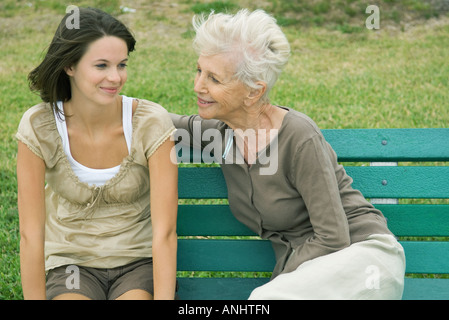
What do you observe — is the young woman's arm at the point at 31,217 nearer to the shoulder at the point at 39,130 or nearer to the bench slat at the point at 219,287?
the shoulder at the point at 39,130

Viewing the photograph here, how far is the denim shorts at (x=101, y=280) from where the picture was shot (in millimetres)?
2619

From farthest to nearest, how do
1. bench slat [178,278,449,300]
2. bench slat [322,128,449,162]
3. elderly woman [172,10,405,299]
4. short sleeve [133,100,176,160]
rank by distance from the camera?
bench slat [178,278,449,300] → bench slat [322,128,449,162] → short sleeve [133,100,176,160] → elderly woman [172,10,405,299]

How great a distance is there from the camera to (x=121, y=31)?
104 inches

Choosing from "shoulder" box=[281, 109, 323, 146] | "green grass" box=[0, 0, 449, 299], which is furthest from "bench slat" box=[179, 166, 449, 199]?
"green grass" box=[0, 0, 449, 299]

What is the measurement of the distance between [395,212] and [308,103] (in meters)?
3.76

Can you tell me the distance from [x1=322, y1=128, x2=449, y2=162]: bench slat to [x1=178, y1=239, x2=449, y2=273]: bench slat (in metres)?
0.42

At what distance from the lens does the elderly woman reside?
2438 mm

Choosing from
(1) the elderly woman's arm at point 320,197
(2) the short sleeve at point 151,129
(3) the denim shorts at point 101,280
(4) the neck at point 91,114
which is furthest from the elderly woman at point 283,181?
(3) the denim shorts at point 101,280

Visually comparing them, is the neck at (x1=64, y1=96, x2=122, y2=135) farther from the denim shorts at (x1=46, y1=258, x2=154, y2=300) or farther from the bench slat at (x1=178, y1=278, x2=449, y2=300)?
the bench slat at (x1=178, y1=278, x2=449, y2=300)

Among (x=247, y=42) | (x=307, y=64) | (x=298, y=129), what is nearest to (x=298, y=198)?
(x=298, y=129)

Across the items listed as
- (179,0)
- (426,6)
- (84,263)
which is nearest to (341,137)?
(84,263)

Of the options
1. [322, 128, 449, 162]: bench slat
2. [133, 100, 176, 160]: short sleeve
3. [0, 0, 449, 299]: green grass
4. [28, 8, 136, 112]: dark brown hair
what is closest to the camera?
[28, 8, 136, 112]: dark brown hair

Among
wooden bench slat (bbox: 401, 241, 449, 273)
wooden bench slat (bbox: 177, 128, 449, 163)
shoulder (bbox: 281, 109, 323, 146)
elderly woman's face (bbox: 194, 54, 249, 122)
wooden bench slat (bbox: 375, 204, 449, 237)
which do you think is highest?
elderly woman's face (bbox: 194, 54, 249, 122)
